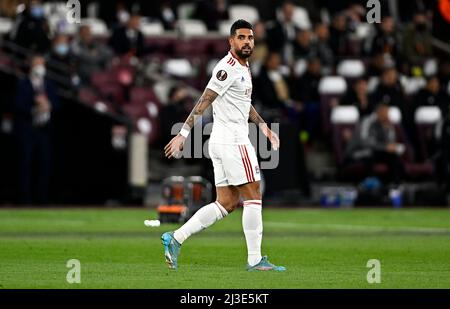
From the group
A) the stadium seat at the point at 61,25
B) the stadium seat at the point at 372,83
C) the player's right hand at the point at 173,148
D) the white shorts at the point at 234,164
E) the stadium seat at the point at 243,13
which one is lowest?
the white shorts at the point at 234,164

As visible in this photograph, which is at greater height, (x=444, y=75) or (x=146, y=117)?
(x=444, y=75)

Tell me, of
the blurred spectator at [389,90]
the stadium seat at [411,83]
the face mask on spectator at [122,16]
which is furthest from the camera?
the face mask on spectator at [122,16]

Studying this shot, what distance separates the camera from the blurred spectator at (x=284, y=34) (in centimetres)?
3109

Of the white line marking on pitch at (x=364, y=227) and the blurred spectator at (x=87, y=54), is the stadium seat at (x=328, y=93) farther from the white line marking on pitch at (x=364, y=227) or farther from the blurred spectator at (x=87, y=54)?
the white line marking on pitch at (x=364, y=227)

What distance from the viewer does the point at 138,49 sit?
30047 millimetres

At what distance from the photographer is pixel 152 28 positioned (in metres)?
33.1

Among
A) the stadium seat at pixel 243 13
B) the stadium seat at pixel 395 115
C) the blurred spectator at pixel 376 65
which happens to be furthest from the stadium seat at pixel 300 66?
the stadium seat at pixel 243 13

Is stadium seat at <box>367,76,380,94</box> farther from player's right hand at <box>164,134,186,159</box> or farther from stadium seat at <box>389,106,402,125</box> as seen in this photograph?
player's right hand at <box>164,134,186,159</box>

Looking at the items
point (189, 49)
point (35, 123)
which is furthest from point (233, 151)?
point (189, 49)

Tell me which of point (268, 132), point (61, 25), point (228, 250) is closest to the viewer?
point (268, 132)

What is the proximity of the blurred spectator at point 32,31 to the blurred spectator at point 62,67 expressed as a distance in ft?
0.91

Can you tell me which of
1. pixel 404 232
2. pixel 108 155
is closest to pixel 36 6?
pixel 108 155

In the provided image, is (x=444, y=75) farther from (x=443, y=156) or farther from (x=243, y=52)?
(x=243, y=52)

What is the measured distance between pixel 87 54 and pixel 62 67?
2.40ft
